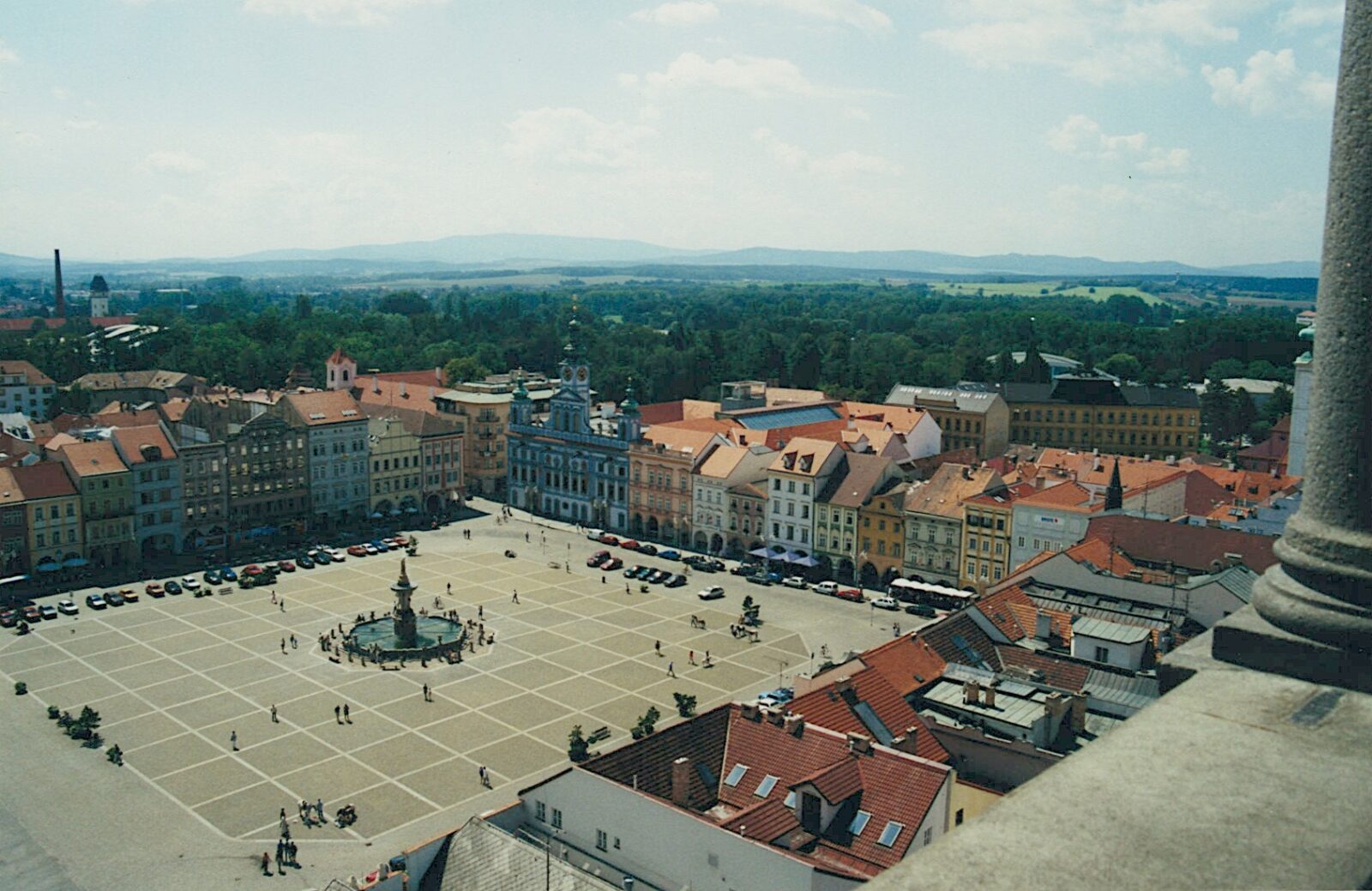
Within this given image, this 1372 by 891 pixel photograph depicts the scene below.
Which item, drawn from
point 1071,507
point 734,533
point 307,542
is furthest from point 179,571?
point 1071,507

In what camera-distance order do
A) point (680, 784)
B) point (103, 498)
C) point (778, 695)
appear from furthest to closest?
point (103, 498) → point (778, 695) → point (680, 784)

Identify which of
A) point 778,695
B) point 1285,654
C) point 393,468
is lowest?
point 778,695

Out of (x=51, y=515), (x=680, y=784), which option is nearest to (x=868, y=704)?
(x=680, y=784)

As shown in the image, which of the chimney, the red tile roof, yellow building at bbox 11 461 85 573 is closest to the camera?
the chimney

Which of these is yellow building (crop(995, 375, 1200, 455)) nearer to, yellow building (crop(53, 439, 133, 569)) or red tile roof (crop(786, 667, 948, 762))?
yellow building (crop(53, 439, 133, 569))

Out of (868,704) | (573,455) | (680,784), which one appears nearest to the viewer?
(680,784)

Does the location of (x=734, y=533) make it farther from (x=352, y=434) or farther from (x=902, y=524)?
(x=352, y=434)

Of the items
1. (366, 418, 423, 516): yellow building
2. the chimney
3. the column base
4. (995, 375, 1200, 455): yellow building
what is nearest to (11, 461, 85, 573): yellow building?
(366, 418, 423, 516): yellow building

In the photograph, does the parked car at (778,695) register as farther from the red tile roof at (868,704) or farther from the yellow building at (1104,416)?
the yellow building at (1104,416)

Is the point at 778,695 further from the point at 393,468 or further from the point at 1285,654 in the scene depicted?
the point at 393,468
